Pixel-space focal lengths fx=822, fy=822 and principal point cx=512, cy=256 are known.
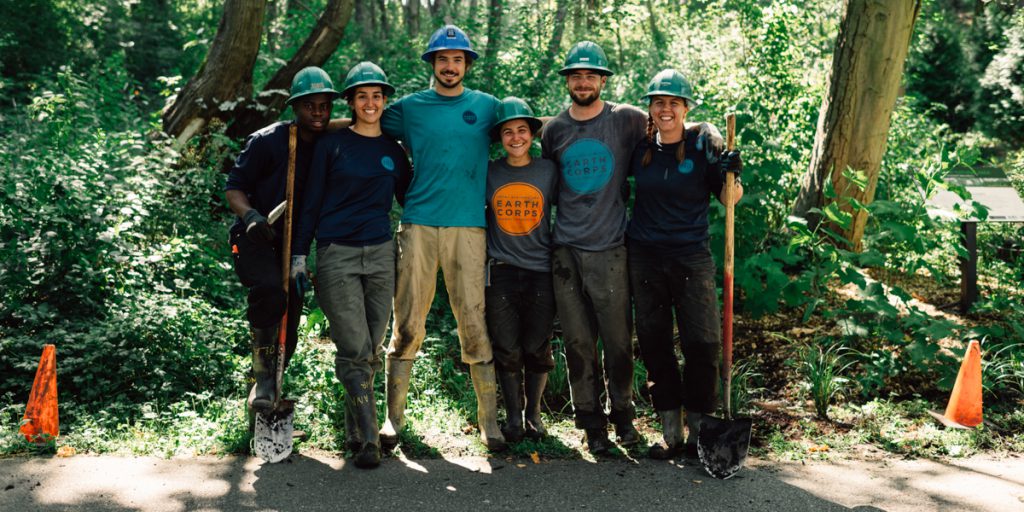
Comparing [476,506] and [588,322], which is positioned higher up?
[588,322]

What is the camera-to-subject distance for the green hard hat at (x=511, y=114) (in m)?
4.84

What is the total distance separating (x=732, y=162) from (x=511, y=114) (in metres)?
1.30

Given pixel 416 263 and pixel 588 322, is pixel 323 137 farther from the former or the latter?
pixel 588 322

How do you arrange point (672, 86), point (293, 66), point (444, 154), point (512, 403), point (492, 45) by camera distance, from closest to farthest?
point (672, 86) → point (444, 154) → point (512, 403) → point (293, 66) → point (492, 45)

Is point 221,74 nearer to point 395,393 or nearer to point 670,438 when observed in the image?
point 395,393

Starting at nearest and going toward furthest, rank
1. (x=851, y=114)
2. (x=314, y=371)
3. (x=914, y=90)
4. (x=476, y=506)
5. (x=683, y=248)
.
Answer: (x=476, y=506), (x=683, y=248), (x=314, y=371), (x=851, y=114), (x=914, y=90)

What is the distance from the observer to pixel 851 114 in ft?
Result: 24.3

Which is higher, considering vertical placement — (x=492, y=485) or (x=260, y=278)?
(x=260, y=278)

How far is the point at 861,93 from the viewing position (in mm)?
7363

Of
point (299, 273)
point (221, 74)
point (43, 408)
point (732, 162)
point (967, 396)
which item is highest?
point (221, 74)

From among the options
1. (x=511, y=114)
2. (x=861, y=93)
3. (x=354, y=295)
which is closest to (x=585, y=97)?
(x=511, y=114)

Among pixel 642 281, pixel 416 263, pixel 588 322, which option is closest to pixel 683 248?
pixel 642 281

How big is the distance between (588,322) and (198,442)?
2.48m

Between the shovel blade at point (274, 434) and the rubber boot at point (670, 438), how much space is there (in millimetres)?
2142
